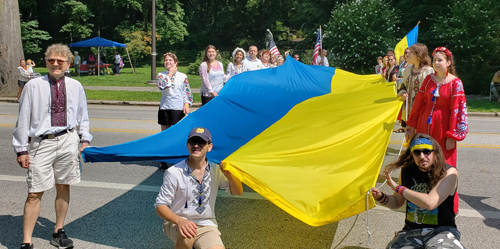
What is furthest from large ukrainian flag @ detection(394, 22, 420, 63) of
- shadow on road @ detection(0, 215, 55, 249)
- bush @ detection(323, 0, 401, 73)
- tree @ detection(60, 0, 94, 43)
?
tree @ detection(60, 0, 94, 43)

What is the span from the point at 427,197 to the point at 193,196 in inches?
73.4

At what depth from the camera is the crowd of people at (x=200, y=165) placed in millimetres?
3760

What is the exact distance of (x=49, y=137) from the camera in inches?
176

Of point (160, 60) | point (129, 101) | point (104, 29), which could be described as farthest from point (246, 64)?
point (104, 29)

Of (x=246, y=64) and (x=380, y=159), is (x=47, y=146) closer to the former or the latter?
(x=380, y=159)

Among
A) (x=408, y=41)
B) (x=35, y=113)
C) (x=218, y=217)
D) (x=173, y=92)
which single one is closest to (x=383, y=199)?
(x=218, y=217)

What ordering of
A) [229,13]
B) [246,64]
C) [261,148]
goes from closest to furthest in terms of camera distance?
[261,148]
[246,64]
[229,13]

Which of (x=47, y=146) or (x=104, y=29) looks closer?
(x=47, y=146)

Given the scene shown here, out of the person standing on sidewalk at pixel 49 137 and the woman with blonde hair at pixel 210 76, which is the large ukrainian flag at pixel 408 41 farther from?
the person standing on sidewalk at pixel 49 137

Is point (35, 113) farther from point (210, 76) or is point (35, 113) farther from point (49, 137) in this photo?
point (210, 76)

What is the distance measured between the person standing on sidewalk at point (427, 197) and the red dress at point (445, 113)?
103cm

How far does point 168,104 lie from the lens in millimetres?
7578

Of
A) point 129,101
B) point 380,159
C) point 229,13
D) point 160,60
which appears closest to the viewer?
point 380,159

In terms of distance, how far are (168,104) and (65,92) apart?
10.0 ft
